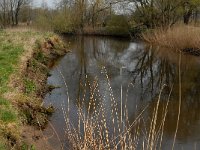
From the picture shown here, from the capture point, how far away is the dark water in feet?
27.9

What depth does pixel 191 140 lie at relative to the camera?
780 centimetres

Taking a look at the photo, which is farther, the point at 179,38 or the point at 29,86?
the point at 179,38

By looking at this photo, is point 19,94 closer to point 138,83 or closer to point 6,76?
point 6,76

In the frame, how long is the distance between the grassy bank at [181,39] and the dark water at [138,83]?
754 mm

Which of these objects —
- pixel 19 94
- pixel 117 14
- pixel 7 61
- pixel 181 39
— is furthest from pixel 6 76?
pixel 117 14

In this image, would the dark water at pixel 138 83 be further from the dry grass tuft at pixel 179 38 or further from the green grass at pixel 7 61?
the green grass at pixel 7 61

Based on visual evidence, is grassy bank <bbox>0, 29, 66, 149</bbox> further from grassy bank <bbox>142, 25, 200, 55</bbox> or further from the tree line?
the tree line

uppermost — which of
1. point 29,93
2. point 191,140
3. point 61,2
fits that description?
point 61,2

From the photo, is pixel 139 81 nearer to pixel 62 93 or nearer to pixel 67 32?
pixel 62 93

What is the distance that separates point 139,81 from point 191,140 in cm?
622

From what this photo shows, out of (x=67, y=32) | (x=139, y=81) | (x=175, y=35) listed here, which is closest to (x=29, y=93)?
(x=139, y=81)

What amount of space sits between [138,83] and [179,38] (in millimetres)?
10321

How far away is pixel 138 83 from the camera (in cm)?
1349

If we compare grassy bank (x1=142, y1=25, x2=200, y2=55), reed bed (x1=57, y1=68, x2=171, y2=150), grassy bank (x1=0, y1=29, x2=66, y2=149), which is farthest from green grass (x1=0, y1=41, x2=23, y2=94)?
grassy bank (x1=142, y1=25, x2=200, y2=55)
